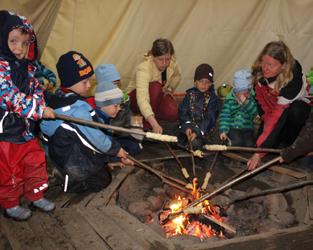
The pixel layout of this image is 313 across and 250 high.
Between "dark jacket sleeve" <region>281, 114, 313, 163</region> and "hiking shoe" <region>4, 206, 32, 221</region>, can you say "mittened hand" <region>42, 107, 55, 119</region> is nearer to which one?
"hiking shoe" <region>4, 206, 32, 221</region>

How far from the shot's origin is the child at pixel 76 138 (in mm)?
3137

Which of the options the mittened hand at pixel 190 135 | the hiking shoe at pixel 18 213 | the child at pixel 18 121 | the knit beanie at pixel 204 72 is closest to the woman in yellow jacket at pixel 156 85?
the mittened hand at pixel 190 135

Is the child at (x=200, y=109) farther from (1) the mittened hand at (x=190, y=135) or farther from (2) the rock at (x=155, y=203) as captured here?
(2) the rock at (x=155, y=203)

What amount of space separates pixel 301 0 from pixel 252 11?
760mm

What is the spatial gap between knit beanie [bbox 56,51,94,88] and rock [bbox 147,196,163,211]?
1.27m

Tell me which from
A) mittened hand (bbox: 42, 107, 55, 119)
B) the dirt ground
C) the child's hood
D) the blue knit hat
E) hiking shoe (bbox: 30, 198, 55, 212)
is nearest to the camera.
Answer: the dirt ground

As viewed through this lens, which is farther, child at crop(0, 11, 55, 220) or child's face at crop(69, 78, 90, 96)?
A: child's face at crop(69, 78, 90, 96)

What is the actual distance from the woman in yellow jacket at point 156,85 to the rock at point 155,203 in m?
0.87

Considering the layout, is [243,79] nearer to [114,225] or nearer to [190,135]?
[190,135]

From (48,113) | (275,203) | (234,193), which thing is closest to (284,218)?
(275,203)

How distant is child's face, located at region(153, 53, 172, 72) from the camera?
4.30m

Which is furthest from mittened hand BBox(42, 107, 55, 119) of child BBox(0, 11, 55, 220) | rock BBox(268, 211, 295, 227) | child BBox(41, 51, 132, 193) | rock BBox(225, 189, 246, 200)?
rock BBox(268, 211, 295, 227)

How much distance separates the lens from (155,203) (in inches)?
131

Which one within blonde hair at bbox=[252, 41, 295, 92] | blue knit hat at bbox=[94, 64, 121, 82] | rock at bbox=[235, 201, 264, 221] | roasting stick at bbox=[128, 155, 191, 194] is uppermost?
blonde hair at bbox=[252, 41, 295, 92]
